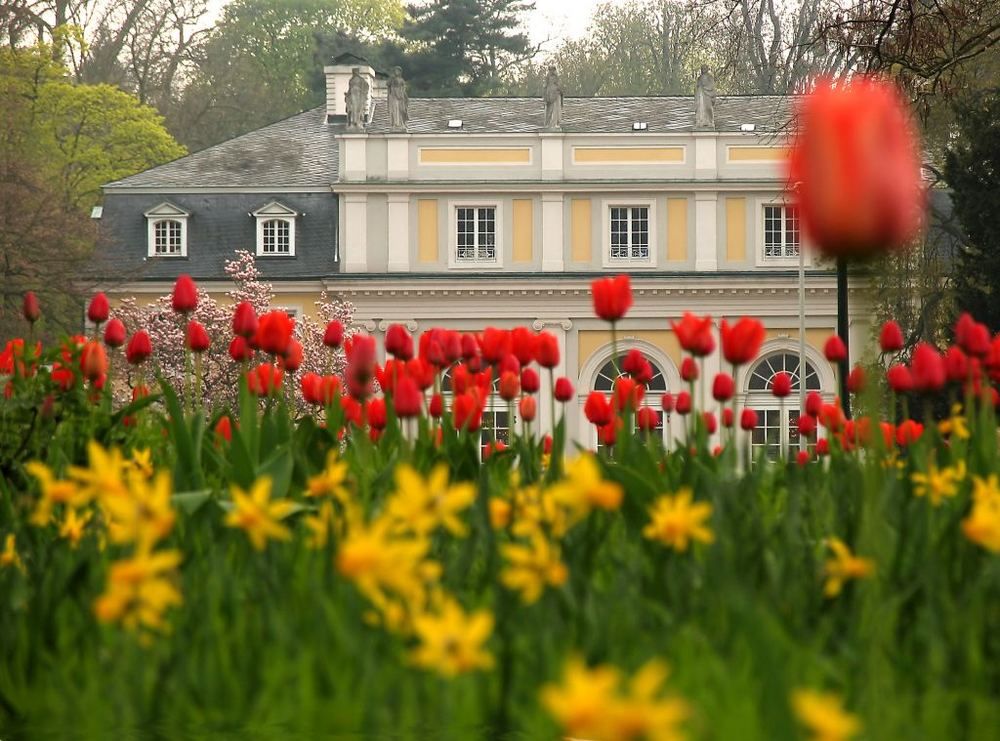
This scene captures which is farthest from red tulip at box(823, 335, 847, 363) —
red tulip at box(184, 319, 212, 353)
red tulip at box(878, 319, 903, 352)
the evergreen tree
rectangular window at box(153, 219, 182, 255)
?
rectangular window at box(153, 219, 182, 255)

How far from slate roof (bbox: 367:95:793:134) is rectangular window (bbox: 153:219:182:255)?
5.34 meters

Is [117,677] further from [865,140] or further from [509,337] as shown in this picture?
[509,337]

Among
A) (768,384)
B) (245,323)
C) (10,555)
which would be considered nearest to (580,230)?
(768,384)

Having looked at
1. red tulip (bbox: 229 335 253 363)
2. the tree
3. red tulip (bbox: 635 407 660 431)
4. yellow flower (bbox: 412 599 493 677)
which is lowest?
yellow flower (bbox: 412 599 493 677)

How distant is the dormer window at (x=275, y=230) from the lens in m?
41.2

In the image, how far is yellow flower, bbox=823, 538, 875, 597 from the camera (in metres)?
2.12

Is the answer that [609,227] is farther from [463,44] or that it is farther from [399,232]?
[463,44]

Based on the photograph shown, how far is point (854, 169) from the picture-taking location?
166 centimetres

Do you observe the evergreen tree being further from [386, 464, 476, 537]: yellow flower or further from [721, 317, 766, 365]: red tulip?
[386, 464, 476, 537]: yellow flower

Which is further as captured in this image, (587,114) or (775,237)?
(587,114)

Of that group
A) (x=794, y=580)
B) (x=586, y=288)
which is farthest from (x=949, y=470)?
(x=586, y=288)

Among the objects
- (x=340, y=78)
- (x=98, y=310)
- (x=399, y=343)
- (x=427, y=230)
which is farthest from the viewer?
(x=340, y=78)

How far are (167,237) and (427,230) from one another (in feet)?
21.0

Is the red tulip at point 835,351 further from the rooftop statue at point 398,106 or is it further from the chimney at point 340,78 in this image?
the chimney at point 340,78
